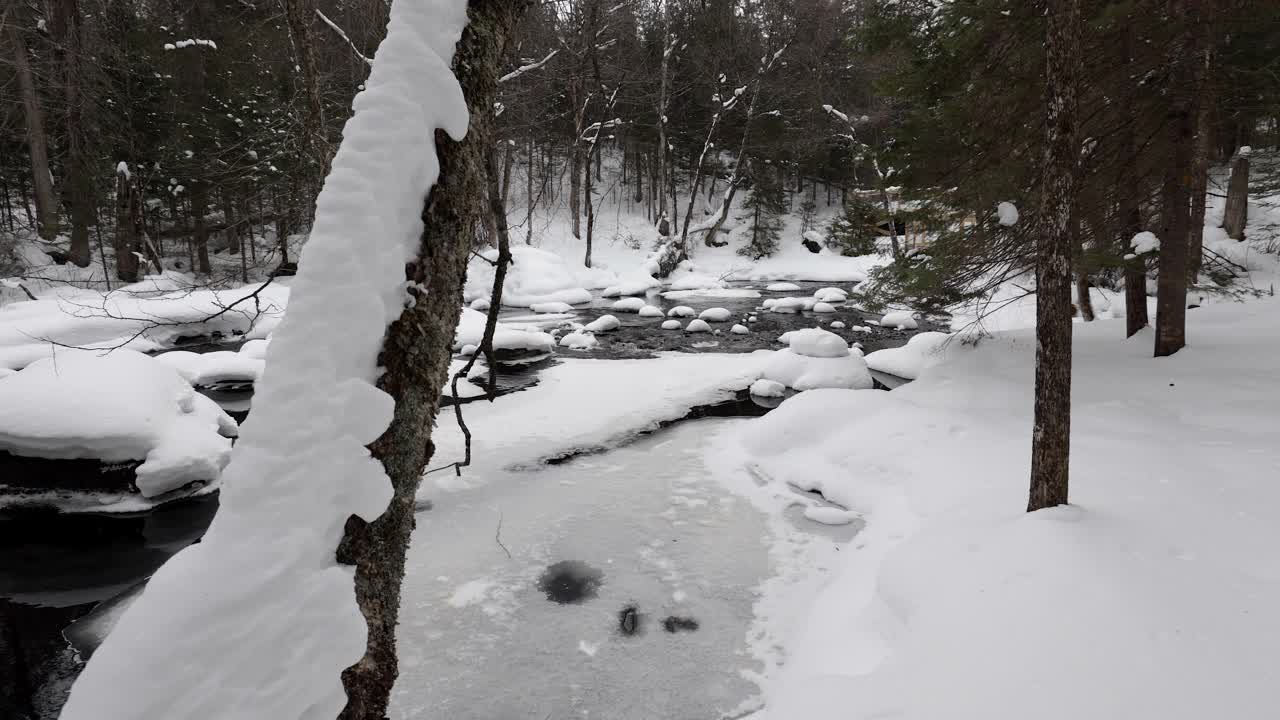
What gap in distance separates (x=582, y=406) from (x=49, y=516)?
660cm

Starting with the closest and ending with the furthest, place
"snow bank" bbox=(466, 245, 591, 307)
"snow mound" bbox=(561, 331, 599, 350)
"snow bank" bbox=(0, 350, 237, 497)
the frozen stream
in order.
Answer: the frozen stream, "snow bank" bbox=(0, 350, 237, 497), "snow mound" bbox=(561, 331, 599, 350), "snow bank" bbox=(466, 245, 591, 307)

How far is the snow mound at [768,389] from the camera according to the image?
1116cm

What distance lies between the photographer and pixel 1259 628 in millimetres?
3076

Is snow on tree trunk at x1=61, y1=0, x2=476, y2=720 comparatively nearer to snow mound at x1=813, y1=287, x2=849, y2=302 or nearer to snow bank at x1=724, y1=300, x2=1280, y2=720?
snow bank at x1=724, y1=300, x2=1280, y2=720

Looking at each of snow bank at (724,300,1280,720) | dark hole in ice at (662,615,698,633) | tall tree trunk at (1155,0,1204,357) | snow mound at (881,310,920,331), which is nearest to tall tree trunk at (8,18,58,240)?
dark hole in ice at (662,615,698,633)

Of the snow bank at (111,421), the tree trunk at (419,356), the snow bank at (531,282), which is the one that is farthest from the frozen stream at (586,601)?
the snow bank at (531,282)

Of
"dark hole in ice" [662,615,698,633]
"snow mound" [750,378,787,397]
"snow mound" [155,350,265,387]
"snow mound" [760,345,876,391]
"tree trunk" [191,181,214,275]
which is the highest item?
"tree trunk" [191,181,214,275]

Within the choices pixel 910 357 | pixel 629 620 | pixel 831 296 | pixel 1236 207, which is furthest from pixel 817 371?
pixel 1236 207

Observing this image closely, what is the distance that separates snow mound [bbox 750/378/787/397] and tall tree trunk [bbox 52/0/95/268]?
1864cm

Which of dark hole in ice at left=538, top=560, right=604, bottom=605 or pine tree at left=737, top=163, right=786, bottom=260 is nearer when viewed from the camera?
dark hole in ice at left=538, top=560, right=604, bottom=605

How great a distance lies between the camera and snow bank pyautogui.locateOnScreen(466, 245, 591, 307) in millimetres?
22219

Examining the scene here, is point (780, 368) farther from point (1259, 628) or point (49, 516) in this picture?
point (49, 516)

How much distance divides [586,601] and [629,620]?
1.46ft

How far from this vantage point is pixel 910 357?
39.7ft
